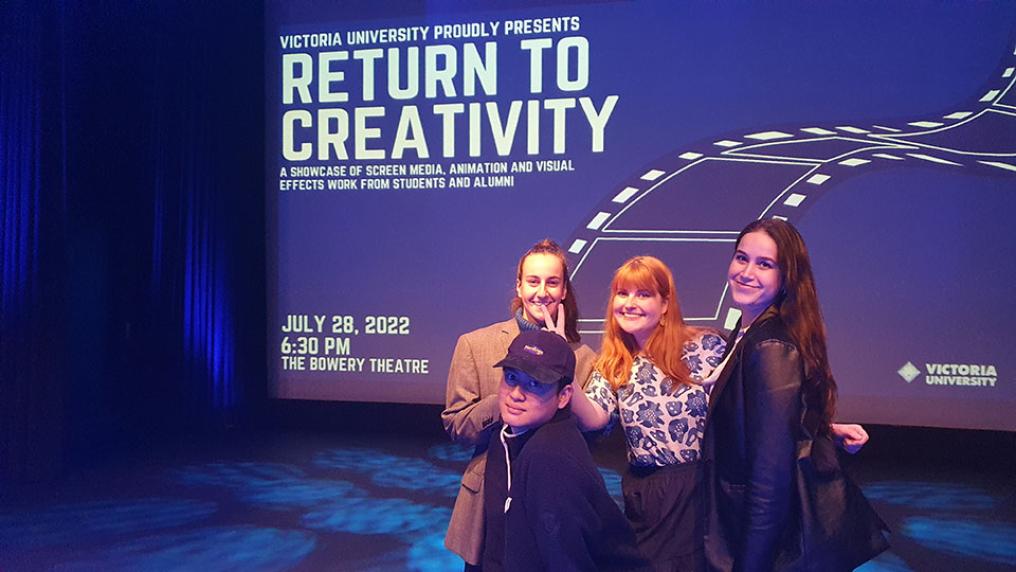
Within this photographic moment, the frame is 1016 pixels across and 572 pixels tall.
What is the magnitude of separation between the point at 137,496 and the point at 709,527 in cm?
367

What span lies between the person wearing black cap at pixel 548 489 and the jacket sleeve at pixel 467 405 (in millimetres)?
329

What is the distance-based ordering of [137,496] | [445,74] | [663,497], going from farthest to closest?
[445,74] < [137,496] < [663,497]

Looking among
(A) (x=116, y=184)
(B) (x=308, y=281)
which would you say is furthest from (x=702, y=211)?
(A) (x=116, y=184)

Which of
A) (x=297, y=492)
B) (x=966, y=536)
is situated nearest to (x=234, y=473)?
(x=297, y=492)

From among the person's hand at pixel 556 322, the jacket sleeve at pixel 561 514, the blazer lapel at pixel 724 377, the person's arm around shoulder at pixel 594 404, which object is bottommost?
the jacket sleeve at pixel 561 514

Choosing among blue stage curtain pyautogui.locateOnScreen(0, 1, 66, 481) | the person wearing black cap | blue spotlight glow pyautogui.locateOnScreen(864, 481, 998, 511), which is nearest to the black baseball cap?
the person wearing black cap

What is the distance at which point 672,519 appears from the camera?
5.79 ft

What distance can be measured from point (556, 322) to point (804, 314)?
0.73m

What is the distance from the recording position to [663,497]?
1783mm

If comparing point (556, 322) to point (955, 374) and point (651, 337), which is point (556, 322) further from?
point (955, 374)

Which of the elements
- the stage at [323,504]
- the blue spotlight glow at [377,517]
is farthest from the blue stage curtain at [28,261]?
the blue spotlight glow at [377,517]

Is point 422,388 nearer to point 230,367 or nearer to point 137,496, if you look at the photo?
point 230,367

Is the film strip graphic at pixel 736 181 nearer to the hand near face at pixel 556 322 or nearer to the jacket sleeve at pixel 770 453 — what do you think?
the hand near face at pixel 556 322

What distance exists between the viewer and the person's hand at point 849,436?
5.74ft
